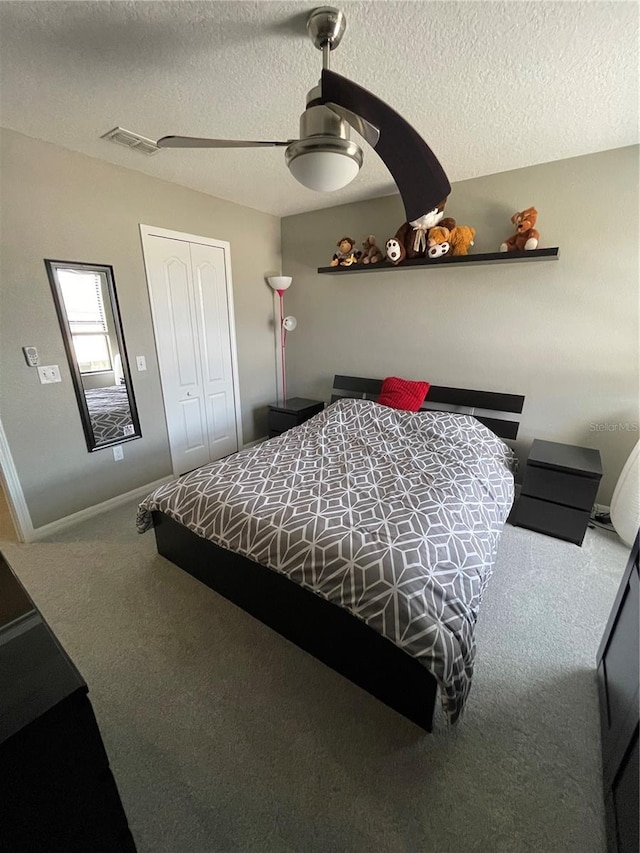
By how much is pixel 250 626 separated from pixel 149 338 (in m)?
2.33

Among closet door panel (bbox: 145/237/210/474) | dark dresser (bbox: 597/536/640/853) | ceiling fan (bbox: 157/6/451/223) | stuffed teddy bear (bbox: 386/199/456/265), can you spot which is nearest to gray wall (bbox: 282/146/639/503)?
stuffed teddy bear (bbox: 386/199/456/265)

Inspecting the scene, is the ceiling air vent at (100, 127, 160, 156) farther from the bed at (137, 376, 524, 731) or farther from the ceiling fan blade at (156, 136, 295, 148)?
the bed at (137, 376, 524, 731)

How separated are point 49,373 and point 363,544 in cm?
235

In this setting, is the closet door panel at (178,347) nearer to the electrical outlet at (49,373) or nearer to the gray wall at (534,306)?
the electrical outlet at (49,373)

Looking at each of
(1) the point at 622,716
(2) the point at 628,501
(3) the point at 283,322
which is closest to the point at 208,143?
(1) the point at 622,716

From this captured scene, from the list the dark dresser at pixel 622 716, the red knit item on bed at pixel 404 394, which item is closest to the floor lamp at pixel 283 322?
the red knit item on bed at pixel 404 394

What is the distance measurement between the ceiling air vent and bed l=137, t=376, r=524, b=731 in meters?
2.03

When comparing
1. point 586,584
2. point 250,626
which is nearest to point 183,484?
point 250,626

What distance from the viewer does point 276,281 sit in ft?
11.9

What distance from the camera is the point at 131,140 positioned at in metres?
2.15

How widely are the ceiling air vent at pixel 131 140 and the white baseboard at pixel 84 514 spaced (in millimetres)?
2482

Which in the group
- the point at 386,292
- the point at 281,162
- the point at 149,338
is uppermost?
the point at 281,162

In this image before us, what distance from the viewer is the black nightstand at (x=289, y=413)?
3637 mm

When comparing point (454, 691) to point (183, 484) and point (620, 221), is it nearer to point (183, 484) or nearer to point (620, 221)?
point (183, 484)
